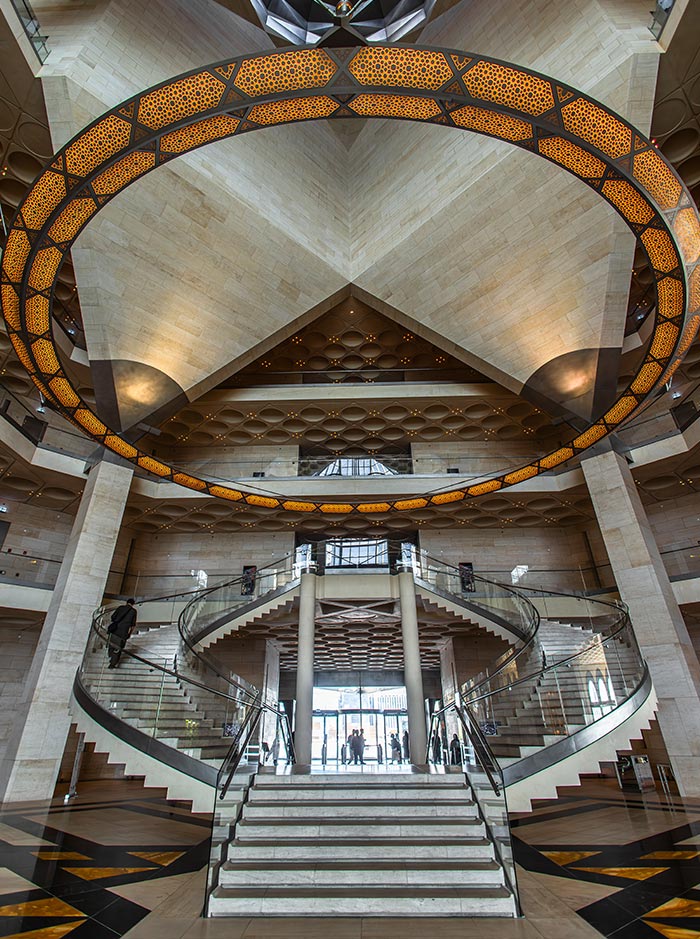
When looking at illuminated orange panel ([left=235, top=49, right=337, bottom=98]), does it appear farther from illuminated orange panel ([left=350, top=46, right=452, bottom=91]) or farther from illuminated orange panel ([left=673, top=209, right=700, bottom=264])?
illuminated orange panel ([left=673, top=209, right=700, bottom=264])

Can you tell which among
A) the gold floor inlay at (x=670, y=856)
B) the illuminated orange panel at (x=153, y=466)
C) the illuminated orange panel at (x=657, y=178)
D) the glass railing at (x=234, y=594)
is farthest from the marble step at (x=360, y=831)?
the illuminated orange panel at (x=153, y=466)

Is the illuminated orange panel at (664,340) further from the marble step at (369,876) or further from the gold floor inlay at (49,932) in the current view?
the gold floor inlay at (49,932)

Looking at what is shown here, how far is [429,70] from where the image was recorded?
19.9 feet

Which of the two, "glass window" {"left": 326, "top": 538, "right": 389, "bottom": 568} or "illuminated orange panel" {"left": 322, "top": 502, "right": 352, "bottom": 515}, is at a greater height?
"illuminated orange panel" {"left": 322, "top": 502, "right": 352, "bottom": 515}

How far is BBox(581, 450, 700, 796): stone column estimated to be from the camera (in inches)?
399

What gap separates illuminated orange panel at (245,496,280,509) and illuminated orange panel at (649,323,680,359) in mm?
10163

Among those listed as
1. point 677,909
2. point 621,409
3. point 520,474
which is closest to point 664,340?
point 621,409

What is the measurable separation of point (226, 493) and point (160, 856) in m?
10.2

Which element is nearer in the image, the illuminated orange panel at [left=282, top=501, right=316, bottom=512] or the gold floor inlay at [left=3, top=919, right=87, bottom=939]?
the gold floor inlay at [left=3, top=919, right=87, bottom=939]

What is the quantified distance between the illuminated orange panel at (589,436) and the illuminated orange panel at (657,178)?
→ 5.60 meters

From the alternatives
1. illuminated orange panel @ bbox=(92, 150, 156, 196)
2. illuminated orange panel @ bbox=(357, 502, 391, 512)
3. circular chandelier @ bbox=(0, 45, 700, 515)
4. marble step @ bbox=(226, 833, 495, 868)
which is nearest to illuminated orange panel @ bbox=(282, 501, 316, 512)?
illuminated orange panel @ bbox=(357, 502, 391, 512)

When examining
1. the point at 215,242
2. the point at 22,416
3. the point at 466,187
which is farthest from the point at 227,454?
the point at 466,187

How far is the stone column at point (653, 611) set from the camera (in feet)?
33.3

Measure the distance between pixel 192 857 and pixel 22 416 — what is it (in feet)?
44.3
